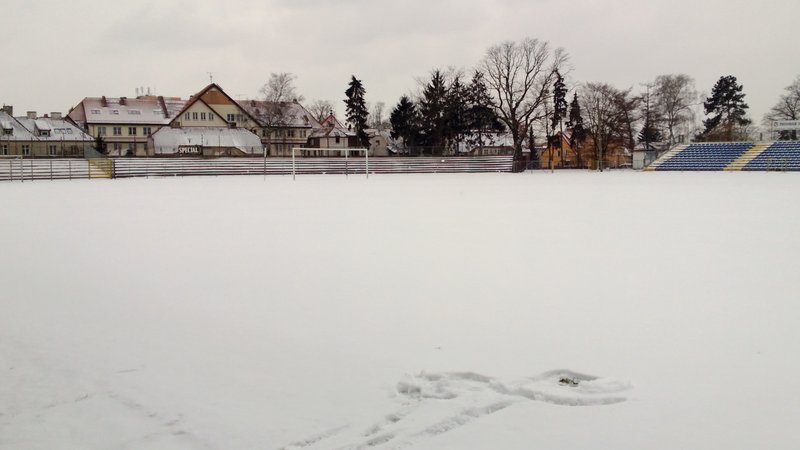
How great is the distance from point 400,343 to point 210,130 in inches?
2816

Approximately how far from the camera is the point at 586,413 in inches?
145

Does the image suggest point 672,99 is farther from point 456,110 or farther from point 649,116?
point 456,110

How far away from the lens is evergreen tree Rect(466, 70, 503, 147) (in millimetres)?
67375

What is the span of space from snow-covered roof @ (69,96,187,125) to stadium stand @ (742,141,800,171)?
69428 mm

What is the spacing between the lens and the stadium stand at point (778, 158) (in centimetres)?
4806

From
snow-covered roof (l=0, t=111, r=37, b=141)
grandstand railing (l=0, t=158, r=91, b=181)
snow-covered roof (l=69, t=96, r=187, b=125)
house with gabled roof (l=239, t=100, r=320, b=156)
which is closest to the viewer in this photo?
grandstand railing (l=0, t=158, r=91, b=181)

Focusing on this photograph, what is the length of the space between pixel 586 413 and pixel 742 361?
4.84 feet

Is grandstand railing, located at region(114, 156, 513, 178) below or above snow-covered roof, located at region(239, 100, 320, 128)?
below

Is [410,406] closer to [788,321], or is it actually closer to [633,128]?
[788,321]

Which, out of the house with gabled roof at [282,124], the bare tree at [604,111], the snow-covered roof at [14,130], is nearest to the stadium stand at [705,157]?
the bare tree at [604,111]

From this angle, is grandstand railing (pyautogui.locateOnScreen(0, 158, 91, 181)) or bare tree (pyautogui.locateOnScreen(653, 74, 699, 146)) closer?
grandstand railing (pyautogui.locateOnScreen(0, 158, 91, 181))

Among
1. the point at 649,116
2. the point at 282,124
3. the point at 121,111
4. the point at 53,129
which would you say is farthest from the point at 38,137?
the point at 649,116

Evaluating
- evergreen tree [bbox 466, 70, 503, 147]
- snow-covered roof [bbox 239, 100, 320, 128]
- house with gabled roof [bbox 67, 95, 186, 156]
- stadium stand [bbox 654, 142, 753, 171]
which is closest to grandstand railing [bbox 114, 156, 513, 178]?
evergreen tree [bbox 466, 70, 503, 147]

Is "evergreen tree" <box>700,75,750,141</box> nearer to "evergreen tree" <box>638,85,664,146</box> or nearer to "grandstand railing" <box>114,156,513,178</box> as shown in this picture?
"evergreen tree" <box>638,85,664,146</box>
